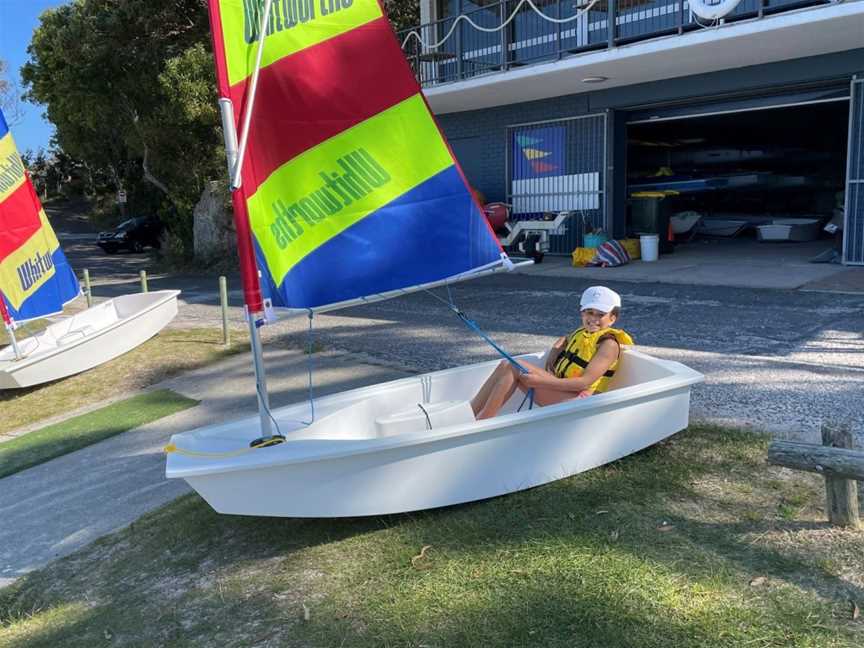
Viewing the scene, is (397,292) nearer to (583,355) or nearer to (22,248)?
(583,355)

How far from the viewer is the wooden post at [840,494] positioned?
3.68 metres

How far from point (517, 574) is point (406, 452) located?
2.79 feet

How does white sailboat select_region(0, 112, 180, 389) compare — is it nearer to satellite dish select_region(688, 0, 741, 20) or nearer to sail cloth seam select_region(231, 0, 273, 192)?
sail cloth seam select_region(231, 0, 273, 192)

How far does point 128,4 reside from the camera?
19781 millimetres

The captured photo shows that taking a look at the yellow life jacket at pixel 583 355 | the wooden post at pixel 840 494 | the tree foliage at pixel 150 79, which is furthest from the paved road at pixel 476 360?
the tree foliage at pixel 150 79

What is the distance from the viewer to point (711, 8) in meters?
10.8

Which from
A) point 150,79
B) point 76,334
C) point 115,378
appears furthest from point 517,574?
point 150,79

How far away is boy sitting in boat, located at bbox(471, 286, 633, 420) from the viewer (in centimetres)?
467

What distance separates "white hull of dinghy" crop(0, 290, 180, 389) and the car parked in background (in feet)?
58.5

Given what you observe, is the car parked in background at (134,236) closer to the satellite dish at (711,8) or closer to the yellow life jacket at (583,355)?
the satellite dish at (711,8)

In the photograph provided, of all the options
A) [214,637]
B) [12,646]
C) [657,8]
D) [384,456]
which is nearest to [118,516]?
[12,646]

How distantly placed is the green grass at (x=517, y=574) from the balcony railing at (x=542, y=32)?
899cm

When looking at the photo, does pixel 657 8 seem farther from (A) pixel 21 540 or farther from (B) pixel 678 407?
(A) pixel 21 540

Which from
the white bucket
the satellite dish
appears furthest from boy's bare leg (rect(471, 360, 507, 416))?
the white bucket
